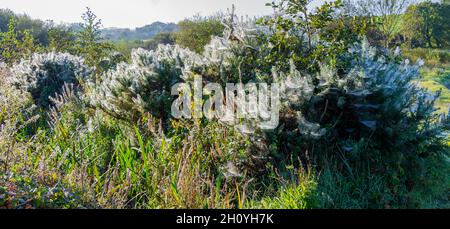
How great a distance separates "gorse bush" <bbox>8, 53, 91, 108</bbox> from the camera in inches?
287

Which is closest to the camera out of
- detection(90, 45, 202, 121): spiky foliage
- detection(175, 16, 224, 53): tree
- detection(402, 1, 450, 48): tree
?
detection(90, 45, 202, 121): spiky foliage

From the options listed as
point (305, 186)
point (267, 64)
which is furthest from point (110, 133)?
point (305, 186)

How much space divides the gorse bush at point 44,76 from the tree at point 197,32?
24.6ft

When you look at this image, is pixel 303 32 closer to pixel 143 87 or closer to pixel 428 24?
pixel 143 87

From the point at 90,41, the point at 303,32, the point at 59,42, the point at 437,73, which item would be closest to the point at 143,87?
the point at 303,32

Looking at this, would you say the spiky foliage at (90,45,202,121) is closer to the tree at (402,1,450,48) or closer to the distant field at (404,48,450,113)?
the distant field at (404,48,450,113)

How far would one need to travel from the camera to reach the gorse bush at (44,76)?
7.29 m

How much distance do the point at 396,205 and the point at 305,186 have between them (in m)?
0.91

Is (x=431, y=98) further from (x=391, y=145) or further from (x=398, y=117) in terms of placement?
(x=391, y=145)

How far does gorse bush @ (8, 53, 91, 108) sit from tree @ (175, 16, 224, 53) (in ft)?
24.6

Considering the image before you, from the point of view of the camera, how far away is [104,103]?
5.19m

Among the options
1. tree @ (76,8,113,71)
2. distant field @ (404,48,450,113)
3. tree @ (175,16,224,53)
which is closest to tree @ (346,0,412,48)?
distant field @ (404,48,450,113)

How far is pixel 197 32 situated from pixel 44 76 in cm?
1070

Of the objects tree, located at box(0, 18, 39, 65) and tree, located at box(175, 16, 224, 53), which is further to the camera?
tree, located at box(175, 16, 224, 53)
